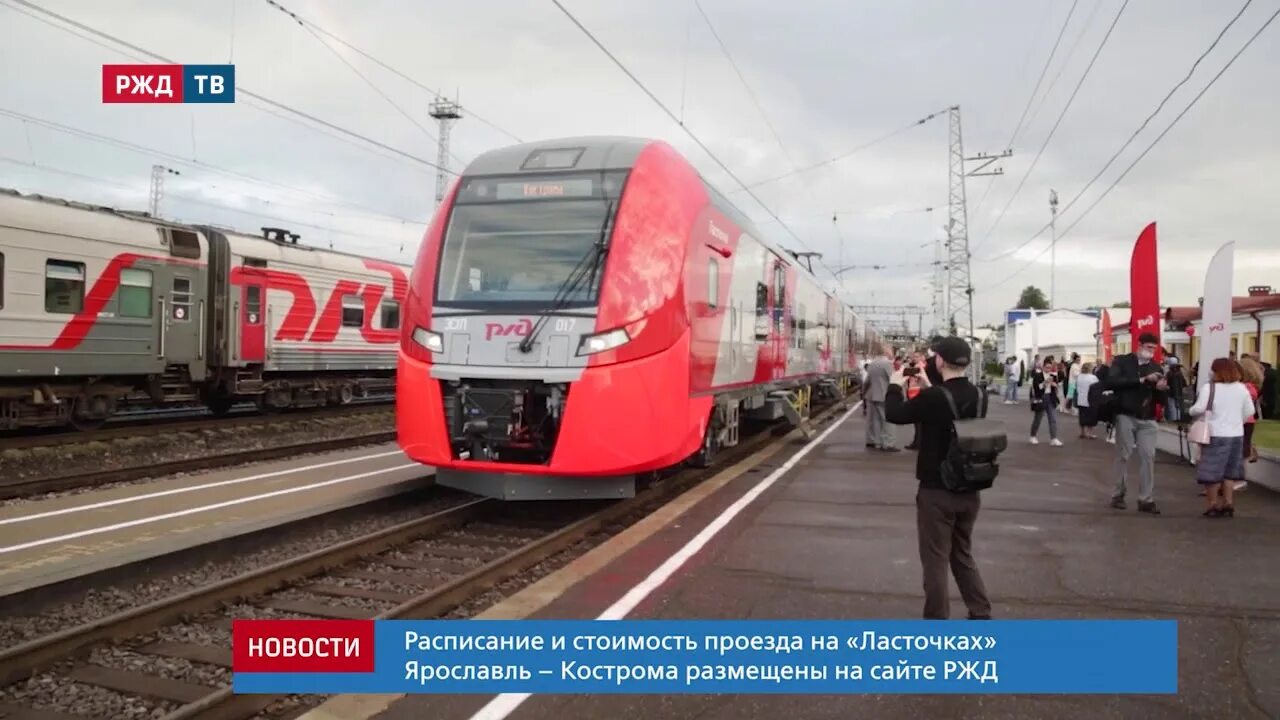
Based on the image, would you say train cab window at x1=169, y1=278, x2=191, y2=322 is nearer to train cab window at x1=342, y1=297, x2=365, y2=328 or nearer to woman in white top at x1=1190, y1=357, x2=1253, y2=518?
train cab window at x1=342, y1=297, x2=365, y2=328

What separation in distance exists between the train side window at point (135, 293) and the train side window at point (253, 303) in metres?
2.34

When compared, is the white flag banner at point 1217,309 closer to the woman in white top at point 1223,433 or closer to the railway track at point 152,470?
the woman in white top at point 1223,433

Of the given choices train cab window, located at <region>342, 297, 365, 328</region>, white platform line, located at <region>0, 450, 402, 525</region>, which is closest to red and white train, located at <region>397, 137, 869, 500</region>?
white platform line, located at <region>0, 450, 402, 525</region>

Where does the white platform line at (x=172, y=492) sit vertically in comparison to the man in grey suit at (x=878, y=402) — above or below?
below

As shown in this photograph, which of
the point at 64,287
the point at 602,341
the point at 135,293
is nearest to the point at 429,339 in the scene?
the point at 602,341

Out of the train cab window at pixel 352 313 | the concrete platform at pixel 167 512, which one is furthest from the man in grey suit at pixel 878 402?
the train cab window at pixel 352 313

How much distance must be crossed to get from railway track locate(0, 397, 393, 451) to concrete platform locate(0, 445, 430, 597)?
2795mm

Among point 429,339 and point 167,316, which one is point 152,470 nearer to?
point 167,316

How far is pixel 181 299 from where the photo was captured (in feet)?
49.4

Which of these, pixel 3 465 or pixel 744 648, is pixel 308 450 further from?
pixel 744 648

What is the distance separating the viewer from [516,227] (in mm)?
7949

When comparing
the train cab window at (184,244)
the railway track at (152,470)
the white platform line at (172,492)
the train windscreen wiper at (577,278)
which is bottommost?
the white platform line at (172,492)

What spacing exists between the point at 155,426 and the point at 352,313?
6268 mm

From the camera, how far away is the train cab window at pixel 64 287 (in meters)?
12.6
